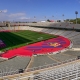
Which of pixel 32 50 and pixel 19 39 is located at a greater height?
pixel 19 39

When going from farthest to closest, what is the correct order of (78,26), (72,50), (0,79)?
(78,26), (72,50), (0,79)

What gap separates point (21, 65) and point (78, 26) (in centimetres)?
4349

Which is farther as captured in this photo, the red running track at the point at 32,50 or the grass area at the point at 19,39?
the grass area at the point at 19,39

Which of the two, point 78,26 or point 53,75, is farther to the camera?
point 78,26

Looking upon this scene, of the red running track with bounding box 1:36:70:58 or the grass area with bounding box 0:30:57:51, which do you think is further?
the grass area with bounding box 0:30:57:51

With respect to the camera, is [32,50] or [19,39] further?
[19,39]

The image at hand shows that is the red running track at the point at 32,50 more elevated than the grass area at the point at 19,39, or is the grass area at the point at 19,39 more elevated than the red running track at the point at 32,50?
the grass area at the point at 19,39

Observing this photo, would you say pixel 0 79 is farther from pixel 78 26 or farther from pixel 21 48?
pixel 78 26

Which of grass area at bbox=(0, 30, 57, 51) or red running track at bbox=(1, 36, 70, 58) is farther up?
grass area at bbox=(0, 30, 57, 51)

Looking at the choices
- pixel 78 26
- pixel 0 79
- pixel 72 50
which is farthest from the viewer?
pixel 78 26

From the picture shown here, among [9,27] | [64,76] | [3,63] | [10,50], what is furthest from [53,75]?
[9,27]

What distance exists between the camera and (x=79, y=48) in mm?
35000

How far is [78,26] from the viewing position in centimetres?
6238

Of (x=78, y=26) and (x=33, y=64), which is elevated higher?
(x=78, y=26)
